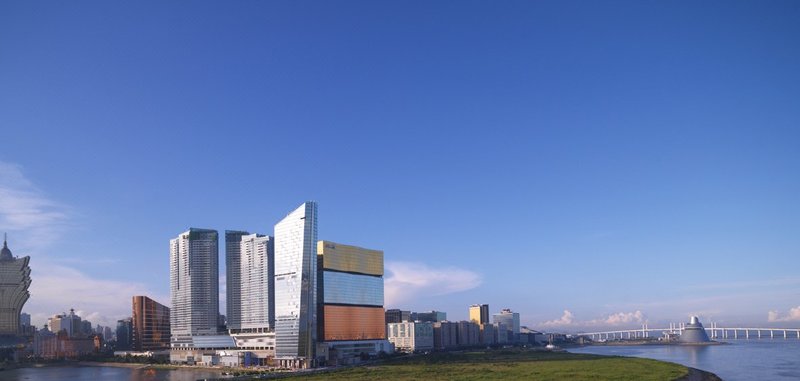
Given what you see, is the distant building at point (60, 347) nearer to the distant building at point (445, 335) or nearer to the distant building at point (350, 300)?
the distant building at point (350, 300)

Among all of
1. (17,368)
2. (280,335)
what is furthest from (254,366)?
(17,368)

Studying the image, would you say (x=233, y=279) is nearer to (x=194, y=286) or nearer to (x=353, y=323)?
(x=194, y=286)

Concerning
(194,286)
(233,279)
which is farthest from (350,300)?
(194,286)

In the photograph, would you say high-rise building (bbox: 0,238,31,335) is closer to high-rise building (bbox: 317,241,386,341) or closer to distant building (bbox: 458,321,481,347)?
high-rise building (bbox: 317,241,386,341)

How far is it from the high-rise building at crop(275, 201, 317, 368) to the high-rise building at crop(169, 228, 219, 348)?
35.4 meters

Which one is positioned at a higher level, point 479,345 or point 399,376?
point 399,376

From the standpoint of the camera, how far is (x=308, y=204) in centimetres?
10712

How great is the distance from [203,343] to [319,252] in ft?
101

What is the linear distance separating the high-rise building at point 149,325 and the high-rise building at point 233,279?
121 ft

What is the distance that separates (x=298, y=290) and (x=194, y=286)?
42.7 meters

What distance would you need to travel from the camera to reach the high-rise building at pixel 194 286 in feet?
447

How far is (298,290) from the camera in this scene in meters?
105

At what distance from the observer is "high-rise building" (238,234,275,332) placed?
414 feet

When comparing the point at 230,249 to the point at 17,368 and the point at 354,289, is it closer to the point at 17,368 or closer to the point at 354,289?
the point at 354,289
